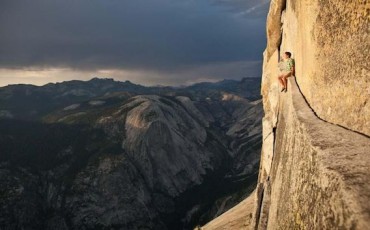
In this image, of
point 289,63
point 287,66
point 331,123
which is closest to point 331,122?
point 331,123

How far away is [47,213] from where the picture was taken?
15962cm

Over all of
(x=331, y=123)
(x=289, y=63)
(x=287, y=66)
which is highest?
(x=289, y=63)

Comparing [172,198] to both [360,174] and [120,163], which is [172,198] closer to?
[120,163]

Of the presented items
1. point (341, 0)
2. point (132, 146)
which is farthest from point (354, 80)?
point (132, 146)

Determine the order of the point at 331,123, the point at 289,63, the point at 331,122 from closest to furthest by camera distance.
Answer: the point at 331,123, the point at 331,122, the point at 289,63

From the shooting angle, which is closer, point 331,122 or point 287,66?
point 331,122

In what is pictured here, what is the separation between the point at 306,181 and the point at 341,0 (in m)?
8.34

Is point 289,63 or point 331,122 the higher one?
point 289,63

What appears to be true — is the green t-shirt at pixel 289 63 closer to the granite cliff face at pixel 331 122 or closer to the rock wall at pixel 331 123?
the granite cliff face at pixel 331 122

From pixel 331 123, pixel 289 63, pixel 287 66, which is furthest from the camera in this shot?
pixel 287 66

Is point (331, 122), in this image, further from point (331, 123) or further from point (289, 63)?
point (289, 63)

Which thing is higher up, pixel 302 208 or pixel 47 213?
pixel 302 208

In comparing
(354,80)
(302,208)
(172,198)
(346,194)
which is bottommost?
(172,198)

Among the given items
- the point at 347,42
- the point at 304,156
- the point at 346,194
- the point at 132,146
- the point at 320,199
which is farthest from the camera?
the point at 132,146
